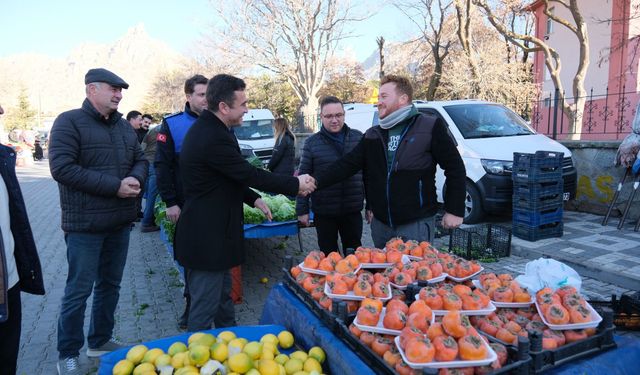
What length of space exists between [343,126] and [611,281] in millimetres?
3652

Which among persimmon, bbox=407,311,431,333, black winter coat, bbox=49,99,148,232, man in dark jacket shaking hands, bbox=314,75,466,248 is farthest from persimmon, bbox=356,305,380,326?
black winter coat, bbox=49,99,148,232

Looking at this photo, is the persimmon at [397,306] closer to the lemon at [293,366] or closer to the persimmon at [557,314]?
the lemon at [293,366]

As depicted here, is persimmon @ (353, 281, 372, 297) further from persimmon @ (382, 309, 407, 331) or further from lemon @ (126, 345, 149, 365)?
lemon @ (126, 345, 149, 365)

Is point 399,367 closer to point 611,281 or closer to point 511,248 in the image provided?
point 611,281

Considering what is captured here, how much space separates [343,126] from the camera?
4.55m

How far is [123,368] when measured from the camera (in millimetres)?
2172

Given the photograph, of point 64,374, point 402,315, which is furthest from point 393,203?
point 64,374

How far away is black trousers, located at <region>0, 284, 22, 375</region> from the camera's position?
2.63m

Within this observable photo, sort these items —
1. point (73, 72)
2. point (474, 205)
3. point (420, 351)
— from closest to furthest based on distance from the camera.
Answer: point (420, 351)
point (474, 205)
point (73, 72)

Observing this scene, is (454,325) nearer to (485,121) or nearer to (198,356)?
(198,356)

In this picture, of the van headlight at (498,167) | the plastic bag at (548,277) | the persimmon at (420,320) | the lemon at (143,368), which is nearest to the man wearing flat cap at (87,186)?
the lemon at (143,368)

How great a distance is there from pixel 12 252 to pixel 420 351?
239 cm

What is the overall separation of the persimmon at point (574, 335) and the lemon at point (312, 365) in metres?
1.15

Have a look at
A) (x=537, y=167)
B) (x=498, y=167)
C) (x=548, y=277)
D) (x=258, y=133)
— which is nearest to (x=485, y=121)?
(x=498, y=167)
